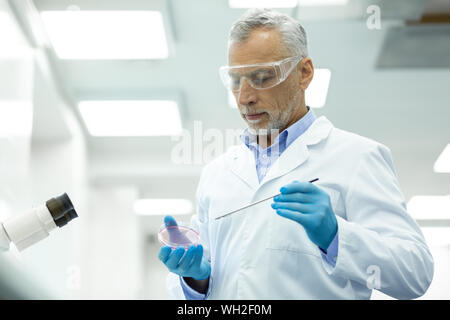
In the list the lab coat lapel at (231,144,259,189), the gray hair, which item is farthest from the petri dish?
the gray hair

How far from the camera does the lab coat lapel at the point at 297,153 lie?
1.17 meters

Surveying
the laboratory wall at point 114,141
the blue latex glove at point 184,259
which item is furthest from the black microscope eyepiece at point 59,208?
the laboratory wall at point 114,141

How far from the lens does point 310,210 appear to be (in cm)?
93

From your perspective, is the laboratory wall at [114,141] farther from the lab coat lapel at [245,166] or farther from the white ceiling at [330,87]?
the lab coat lapel at [245,166]

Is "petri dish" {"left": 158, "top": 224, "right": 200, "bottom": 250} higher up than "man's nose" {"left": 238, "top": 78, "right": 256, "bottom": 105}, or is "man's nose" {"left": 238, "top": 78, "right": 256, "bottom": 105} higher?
"man's nose" {"left": 238, "top": 78, "right": 256, "bottom": 105}

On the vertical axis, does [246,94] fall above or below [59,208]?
above

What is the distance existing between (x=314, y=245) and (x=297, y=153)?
8.6 inches

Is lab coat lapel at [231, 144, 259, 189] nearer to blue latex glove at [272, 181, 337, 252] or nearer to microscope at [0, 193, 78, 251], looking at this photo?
blue latex glove at [272, 181, 337, 252]

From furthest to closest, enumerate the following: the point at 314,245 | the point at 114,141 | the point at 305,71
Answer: the point at 114,141 → the point at 305,71 → the point at 314,245

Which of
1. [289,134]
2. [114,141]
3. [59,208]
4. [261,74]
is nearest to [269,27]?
[261,74]

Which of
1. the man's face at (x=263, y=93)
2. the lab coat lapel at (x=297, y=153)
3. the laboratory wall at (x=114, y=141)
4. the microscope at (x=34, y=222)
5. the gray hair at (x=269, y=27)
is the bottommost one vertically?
the laboratory wall at (x=114, y=141)

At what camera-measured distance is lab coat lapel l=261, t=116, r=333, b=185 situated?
1.17 meters

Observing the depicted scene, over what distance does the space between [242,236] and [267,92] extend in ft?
1.12

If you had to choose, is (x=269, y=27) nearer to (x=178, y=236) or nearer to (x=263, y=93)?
(x=263, y=93)
